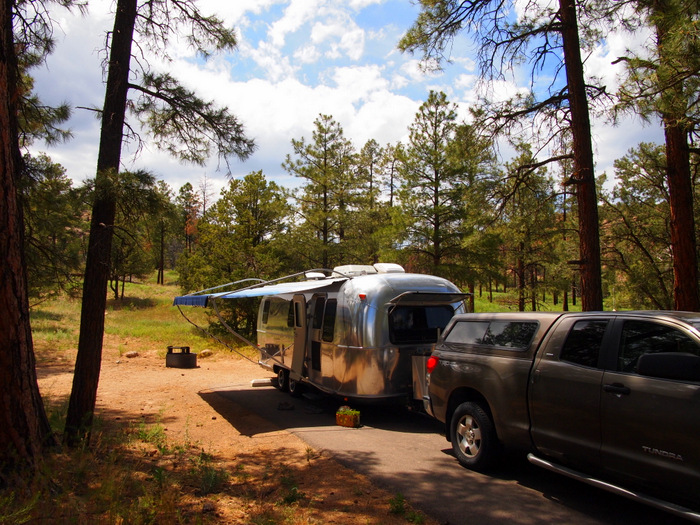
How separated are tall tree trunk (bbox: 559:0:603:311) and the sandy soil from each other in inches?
209

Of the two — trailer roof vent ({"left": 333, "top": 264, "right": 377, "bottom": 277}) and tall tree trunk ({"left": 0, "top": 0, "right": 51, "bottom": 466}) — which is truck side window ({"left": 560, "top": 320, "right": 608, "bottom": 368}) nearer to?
tall tree trunk ({"left": 0, "top": 0, "right": 51, "bottom": 466})

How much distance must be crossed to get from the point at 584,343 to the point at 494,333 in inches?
45.8

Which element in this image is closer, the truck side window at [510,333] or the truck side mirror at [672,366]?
the truck side mirror at [672,366]

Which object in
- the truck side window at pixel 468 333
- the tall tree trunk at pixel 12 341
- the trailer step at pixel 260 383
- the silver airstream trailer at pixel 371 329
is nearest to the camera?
the tall tree trunk at pixel 12 341

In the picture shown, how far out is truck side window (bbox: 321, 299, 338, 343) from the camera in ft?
29.2

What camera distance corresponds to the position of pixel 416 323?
8469 millimetres

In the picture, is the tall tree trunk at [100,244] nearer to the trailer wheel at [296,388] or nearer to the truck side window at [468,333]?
the trailer wheel at [296,388]

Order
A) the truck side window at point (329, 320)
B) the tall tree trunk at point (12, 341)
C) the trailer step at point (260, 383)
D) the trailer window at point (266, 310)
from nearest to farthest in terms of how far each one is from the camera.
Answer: the tall tree trunk at point (12, 341), the truck side window at point (329, 320), the trailer step at point (260, 383), the trailer window at point (266, 310)

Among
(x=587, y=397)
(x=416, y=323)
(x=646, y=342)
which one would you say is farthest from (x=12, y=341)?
(x=416, y=323)

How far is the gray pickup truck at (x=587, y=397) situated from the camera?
3.64 meters

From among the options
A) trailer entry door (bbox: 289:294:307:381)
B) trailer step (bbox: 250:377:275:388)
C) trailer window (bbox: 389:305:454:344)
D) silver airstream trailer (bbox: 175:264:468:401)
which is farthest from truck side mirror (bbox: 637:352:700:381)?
trailer step (bbox: 250:377:275:388)

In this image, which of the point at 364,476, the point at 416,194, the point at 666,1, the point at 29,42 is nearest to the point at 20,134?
the point at 29,42

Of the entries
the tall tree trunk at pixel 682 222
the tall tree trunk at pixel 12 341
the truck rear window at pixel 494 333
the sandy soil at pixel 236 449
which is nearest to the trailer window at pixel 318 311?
the sandy soil at pixel 236 449

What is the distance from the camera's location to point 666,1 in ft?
24.7
